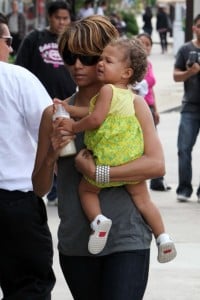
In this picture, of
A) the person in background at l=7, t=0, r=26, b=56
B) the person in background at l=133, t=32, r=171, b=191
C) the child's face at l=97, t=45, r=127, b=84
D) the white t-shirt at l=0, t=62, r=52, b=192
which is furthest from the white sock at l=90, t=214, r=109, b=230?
the person in background at l=7, t=0, r=26, b=56

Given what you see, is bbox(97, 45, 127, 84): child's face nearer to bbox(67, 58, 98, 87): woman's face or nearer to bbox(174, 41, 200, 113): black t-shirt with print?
bbox(67, 58, 98, 87): woman's face

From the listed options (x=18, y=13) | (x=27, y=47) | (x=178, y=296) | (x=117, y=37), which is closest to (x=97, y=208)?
(x=117, y=37)

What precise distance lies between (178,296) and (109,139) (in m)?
2.71

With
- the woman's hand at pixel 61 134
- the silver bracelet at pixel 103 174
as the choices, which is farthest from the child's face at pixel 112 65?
the silver bracelet at pixel 103 174

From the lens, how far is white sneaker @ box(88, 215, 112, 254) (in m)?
3.83

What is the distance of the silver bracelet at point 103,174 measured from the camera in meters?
3.86

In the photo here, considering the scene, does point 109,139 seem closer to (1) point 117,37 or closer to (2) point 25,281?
(1) point 117,37

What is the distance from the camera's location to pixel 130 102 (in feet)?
12.8

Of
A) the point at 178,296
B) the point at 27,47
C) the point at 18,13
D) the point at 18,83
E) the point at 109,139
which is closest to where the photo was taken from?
the point at 109,139

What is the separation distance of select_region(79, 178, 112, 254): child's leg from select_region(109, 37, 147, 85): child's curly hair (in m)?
0.48

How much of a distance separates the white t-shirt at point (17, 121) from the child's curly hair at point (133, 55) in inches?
25.6

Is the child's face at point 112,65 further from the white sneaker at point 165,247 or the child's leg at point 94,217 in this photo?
the white sneaker at point 165,247

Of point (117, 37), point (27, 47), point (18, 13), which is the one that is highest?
point (117, 37)

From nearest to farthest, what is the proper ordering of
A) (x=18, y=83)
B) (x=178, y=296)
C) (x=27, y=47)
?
(x=18, y=83) < (x=178, y=296) < (x=27, y=47)
